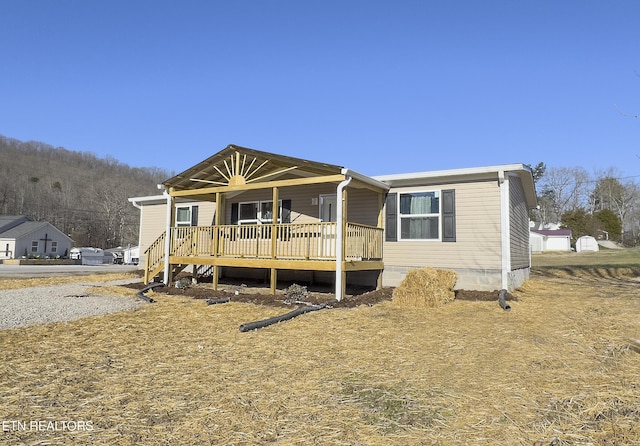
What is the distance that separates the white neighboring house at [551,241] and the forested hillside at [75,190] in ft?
173

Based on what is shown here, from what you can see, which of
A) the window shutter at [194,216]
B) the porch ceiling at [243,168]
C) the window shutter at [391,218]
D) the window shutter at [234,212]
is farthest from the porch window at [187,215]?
the window shutter at [391,218]

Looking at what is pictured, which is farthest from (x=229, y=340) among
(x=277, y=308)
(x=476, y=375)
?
(x=476, y=375)

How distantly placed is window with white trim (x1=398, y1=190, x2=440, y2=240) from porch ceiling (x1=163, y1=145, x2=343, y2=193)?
264 cm

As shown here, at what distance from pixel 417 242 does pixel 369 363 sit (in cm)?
681

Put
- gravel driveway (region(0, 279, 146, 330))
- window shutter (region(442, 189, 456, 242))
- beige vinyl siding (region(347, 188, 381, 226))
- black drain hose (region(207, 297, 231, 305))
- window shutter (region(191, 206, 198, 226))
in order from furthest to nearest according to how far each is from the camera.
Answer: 1. window shutter (region(191, 206, 198, 226))
2. beige vinyl siding (region(347, 188, 381, 226))
3. window shutter (region(442, 189, 456, 242))
4. black drain hose (region(207, 297, 231, 305))
5. gravel driveway (region(0, 279, 146, 330))

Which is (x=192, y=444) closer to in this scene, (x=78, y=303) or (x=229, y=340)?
(x=229, y=340)

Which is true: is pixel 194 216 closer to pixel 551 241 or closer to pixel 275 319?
pixel 275 319

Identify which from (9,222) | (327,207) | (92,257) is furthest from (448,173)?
(9,222)

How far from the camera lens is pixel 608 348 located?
498 cm

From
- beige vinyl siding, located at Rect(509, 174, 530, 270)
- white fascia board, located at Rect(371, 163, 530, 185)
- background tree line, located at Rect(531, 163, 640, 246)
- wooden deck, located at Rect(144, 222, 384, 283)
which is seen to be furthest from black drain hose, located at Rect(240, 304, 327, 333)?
background tree line, located at Rect(531, 163, 640, 246)

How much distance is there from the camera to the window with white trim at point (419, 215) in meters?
10.8

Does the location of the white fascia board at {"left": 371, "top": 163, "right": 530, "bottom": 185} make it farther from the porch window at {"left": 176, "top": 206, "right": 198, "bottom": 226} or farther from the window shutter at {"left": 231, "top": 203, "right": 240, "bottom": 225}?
the porch window at {"left": 176, "top": 206, "right": 198, "bottom": 226}

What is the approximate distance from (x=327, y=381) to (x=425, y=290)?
5062mm

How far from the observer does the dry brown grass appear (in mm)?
2838
